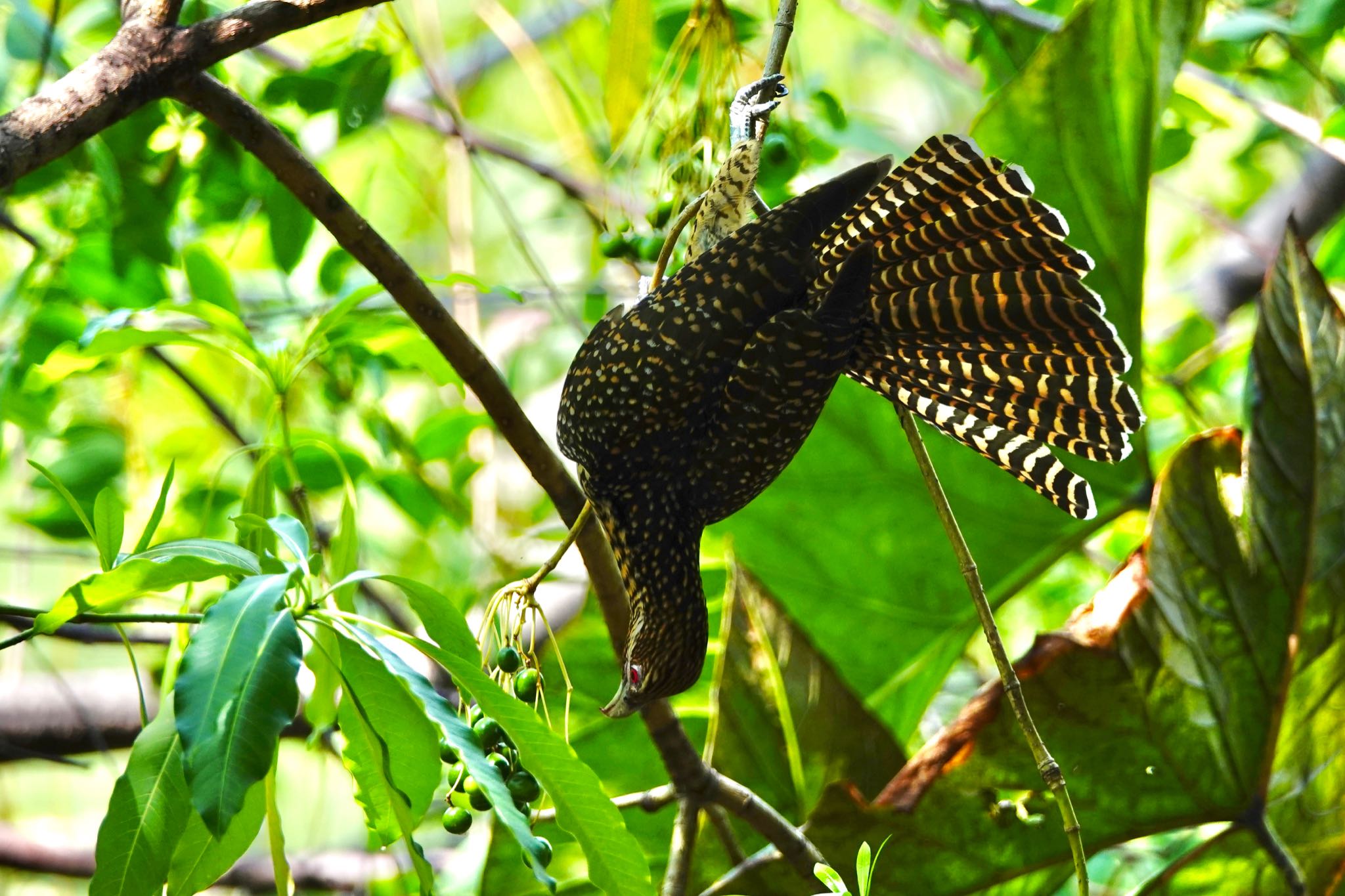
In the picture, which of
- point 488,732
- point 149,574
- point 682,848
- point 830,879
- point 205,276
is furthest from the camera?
point 205,276

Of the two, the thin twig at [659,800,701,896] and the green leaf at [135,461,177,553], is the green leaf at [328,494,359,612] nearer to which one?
the green leaf at [135,461,177,553]

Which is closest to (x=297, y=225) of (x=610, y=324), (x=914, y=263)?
(x=610, y=324)

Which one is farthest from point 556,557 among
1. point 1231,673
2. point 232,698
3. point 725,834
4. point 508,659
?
point 1231,673

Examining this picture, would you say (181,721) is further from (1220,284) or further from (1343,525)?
(1220,284)

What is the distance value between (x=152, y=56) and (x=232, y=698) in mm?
672

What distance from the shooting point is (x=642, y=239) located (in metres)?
1.58

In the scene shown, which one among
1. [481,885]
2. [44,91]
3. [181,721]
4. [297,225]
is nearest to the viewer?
[181,721]

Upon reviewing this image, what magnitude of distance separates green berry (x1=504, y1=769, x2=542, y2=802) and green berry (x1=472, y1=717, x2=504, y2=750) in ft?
0.12

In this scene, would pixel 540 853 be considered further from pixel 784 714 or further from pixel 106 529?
pixel 784 714

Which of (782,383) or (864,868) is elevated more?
(782,383)

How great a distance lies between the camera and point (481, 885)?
4.79ft

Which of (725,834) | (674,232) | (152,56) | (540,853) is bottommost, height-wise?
(725,834)

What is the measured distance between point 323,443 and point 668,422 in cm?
47

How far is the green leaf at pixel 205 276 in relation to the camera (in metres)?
1.76
